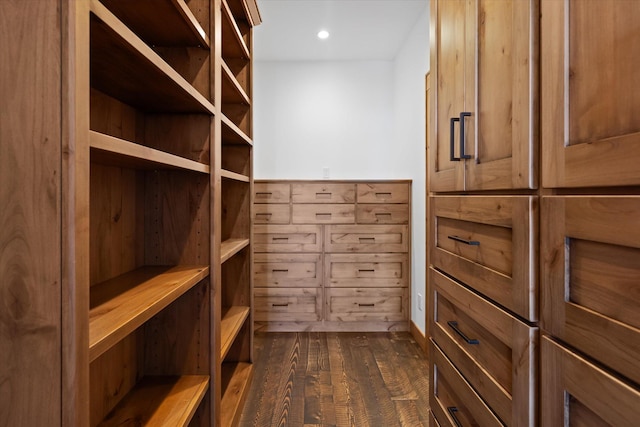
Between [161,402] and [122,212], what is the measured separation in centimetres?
66

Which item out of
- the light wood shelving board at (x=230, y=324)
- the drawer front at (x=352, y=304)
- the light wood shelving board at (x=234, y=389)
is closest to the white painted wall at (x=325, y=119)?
the drawer front at (x=352, y=304)

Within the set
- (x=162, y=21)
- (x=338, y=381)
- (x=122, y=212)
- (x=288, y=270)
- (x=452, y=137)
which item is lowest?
(x=338, y=381)

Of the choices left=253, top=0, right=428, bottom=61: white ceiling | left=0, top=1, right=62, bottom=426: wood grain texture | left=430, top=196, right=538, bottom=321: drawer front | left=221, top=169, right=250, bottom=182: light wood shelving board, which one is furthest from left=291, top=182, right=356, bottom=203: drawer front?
left=0, top=1, right=62, bottom=426: wood grain texture

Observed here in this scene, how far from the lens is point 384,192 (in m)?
3.06

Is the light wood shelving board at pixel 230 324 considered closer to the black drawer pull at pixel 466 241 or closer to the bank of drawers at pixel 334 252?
the bank of drawers at pixel 334 252

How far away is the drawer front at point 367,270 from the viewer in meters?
3.07

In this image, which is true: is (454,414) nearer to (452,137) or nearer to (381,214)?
(452,137)

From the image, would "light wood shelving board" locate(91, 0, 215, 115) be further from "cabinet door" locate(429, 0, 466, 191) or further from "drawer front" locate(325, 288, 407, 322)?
"drawer front" locate(325, 288, 407, 322)

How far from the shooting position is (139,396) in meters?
1.27

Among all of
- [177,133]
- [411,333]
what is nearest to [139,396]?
[177,133]

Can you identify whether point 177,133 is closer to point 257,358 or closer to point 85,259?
point 85,259

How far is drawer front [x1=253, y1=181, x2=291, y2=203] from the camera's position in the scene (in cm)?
304

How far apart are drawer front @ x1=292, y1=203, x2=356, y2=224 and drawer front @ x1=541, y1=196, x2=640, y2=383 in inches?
92.2

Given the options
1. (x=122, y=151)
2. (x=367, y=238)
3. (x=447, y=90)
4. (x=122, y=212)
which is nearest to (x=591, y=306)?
(x=447, y=90)
